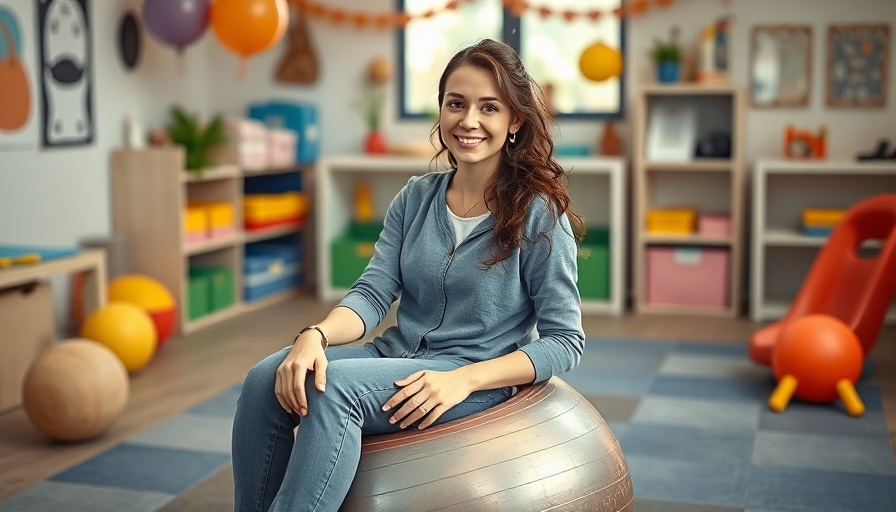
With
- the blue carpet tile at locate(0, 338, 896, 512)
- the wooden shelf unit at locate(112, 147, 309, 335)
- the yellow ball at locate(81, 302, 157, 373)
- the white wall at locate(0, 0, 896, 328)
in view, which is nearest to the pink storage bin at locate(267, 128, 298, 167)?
the white wall at locate(0, 0, 896, 328)

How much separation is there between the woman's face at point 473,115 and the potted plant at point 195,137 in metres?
3.21

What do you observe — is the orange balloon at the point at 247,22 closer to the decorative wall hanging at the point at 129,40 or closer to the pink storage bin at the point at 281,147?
the decorative wall hanging at the point at 129,40

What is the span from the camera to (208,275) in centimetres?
536

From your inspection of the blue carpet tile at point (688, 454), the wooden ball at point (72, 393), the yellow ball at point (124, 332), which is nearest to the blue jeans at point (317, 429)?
the blue carpet tile at point (688, 454)

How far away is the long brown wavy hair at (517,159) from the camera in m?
2.19

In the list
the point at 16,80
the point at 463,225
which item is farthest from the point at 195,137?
the point at 463,225

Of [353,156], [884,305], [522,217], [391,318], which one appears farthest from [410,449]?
[353,156]

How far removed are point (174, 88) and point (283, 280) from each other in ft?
3.97

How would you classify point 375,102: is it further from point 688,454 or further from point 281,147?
point 688,454

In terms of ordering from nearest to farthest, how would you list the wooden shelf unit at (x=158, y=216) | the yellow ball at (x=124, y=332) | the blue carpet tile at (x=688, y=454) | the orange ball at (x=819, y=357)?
the blue carpet tile at (x=688, y=454), the orange ball at (x=819, y=357), the yellow ball at (x=124, y=332), the wooden shelf unit at (x=158, y=216)

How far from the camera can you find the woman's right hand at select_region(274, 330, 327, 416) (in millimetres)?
1986

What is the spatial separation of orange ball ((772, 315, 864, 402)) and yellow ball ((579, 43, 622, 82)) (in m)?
2.07

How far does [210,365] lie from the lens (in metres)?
4.43

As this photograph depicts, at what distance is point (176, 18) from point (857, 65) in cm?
335
